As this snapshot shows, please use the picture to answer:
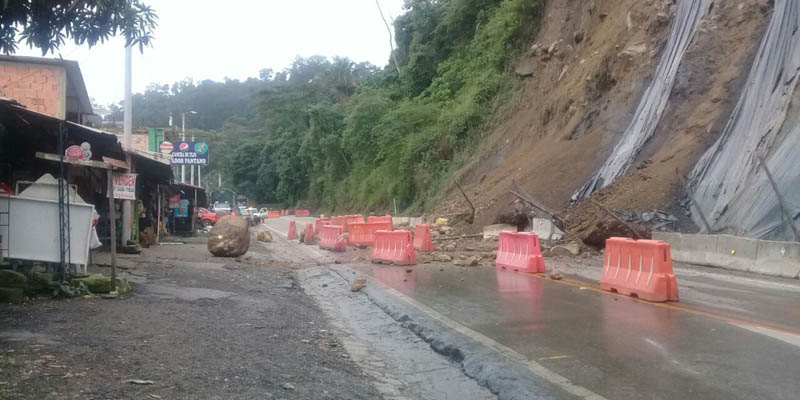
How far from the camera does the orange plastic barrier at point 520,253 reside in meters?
15.1

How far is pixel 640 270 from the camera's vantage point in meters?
11.2

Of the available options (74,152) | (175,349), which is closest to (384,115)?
(74,152)

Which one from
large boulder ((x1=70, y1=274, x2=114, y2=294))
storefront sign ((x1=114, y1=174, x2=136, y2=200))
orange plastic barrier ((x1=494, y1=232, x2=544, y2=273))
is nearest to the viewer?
large boulder ((x1=70, y1=274, x2=114, y2=294))

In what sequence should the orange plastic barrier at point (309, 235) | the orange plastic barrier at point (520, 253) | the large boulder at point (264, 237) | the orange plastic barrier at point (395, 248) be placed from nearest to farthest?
1. the orange plastic barrier at point (520, 253)
2. the orange plastic barrier at point (395, 248)
3. the orange plastic barrier at point (309, 235)
4. the large boulder at point (264, 237)

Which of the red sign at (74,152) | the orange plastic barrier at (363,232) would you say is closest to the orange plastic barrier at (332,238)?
the orange plastic barrier at (363,232)

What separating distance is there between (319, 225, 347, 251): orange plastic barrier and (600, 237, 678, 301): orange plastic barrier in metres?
12.8

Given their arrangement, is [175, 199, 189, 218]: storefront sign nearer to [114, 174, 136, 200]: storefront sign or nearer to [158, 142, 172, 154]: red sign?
[158, 142, 172, 154]: red sign

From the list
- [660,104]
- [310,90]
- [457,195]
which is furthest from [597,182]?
[310,90]

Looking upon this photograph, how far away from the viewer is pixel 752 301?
35.1 ft

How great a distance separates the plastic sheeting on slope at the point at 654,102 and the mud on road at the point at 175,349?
13010 mm

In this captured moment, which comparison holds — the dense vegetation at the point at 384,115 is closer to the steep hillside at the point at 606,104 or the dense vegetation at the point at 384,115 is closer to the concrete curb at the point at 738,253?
the steep hillside at the point at 606,104

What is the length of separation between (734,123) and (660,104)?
3.70 m

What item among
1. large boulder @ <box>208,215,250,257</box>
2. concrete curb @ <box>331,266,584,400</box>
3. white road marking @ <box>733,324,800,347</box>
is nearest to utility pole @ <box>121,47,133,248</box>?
large boulder @ <box>208,215,250,257</box>

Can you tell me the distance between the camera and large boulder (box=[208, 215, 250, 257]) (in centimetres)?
2047
